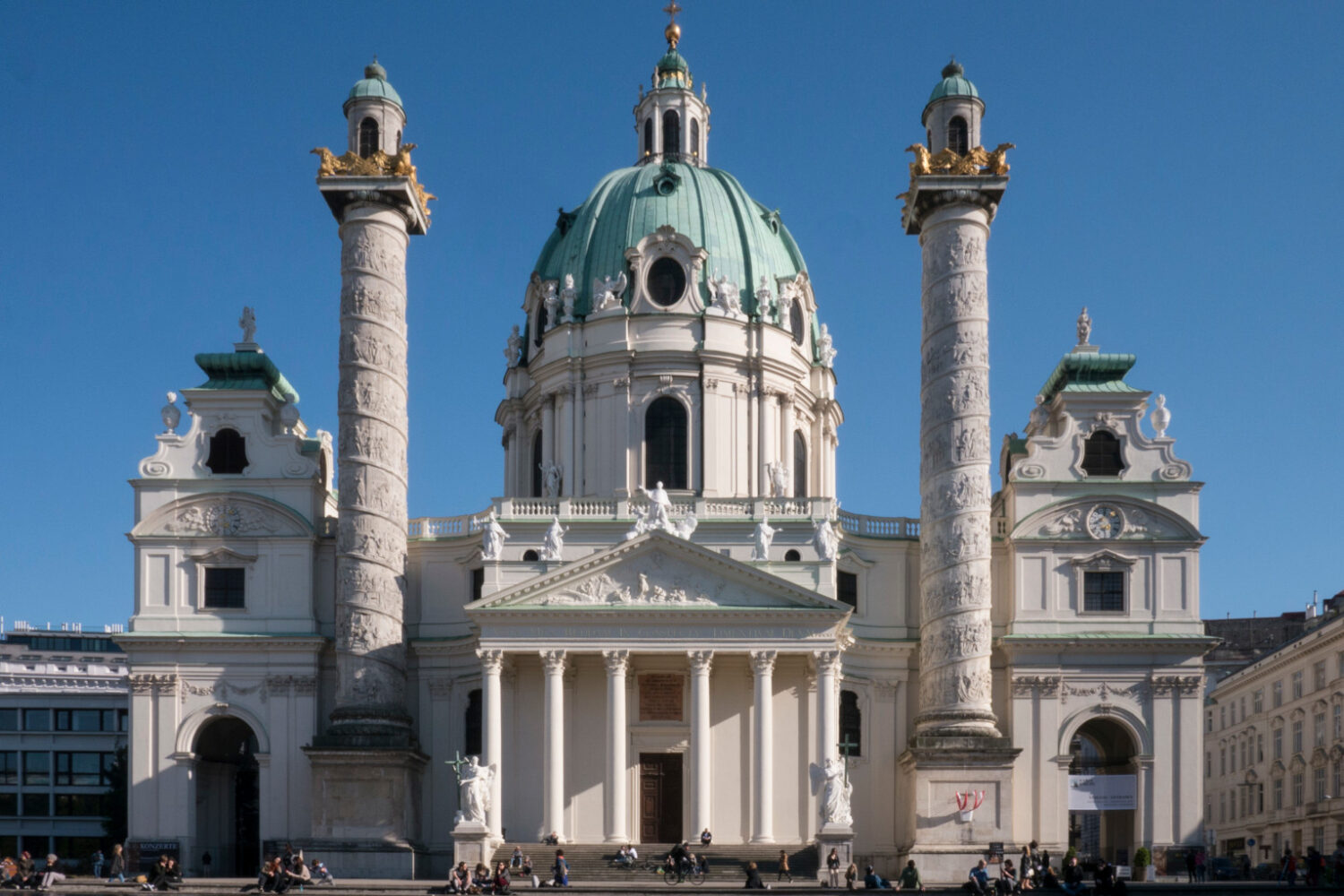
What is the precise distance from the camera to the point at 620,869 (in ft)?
151

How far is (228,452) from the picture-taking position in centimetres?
5425


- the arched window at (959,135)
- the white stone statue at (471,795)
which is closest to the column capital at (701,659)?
the white stone statue at (471,795)

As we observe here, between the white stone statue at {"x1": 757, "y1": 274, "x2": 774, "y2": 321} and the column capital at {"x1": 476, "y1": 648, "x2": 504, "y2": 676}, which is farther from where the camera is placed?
the white stone statue at {"x1": 757, "y1": 274, "x2": 774, "y2": 321}

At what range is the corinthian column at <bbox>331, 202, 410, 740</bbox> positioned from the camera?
4938 centimetres

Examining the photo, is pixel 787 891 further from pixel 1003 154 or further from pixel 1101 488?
pixel 1003 154

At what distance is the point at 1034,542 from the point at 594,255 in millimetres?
18168

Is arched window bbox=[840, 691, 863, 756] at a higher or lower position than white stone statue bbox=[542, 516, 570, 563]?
lower

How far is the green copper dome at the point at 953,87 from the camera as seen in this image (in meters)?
51.2

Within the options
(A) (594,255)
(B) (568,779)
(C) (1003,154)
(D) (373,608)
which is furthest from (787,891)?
(A) (594,255)

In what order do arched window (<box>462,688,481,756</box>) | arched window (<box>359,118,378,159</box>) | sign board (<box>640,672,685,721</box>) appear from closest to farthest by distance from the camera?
1. sign board (<box>640,672,685,721</box>)
2. arched window (<box>359,118,378,159</box>)
3. arched window (<box>462,688,481,756</box>)

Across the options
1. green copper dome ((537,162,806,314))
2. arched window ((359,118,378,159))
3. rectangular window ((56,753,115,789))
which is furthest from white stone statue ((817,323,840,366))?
rectangular window ((56,753,115,789))

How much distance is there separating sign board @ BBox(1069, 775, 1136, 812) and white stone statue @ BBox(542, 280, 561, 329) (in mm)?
22744

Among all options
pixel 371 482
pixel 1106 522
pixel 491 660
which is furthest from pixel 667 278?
pixel 1106 522

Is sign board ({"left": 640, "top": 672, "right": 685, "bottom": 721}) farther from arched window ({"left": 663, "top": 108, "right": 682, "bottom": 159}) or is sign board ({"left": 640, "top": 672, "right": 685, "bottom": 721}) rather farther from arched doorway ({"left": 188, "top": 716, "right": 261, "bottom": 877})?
arched window ({"left": 663, "top": 108, "right": 682, "bottom": 159})
